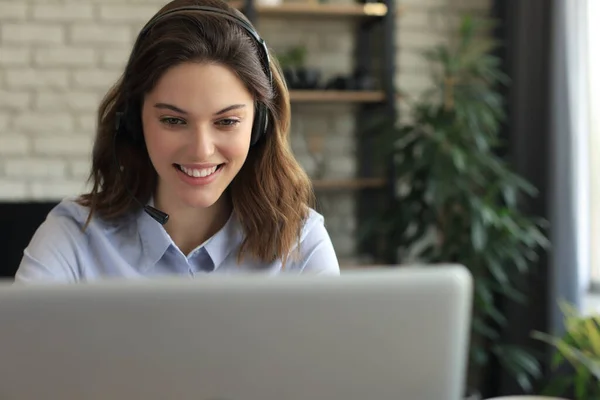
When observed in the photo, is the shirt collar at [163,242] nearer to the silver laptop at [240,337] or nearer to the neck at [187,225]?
the neck at [187,225]

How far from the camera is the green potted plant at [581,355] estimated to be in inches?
100

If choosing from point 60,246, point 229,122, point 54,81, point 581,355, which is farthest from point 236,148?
point 54,81

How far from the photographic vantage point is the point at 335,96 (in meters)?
3.18

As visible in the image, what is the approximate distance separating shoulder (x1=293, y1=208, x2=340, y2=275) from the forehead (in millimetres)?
288

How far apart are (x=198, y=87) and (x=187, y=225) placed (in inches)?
11.5

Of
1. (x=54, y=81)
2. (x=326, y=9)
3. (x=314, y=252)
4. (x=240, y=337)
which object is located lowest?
(x=314, y=252)

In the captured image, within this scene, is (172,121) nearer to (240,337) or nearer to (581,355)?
(240,337)

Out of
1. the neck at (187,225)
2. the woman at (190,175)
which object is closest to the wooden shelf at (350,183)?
the woman at (190,175)

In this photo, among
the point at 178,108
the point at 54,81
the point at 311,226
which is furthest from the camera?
the point at 54,81

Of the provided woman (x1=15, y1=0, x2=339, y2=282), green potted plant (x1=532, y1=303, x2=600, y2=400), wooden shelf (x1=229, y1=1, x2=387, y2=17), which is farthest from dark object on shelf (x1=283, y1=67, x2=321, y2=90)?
woman (x1=15, y1=0, x2=339, y2=282)

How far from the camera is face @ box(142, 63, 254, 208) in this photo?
135 cm

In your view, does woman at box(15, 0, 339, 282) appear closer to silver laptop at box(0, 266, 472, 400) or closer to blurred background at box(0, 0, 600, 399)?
silver laptop at box(0, 266, 472, 400)

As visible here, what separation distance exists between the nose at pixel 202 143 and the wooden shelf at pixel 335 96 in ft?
5.95

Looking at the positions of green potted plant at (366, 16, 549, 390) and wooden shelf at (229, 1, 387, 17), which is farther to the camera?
wooden shelf at (229, 1, 387, 17)
